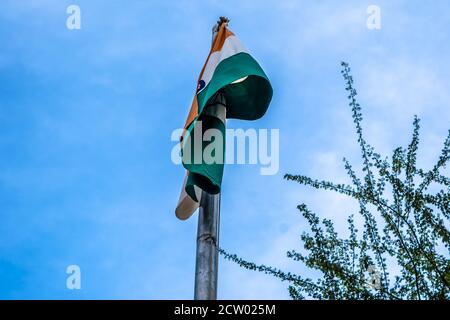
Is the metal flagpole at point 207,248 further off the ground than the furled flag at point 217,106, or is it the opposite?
the furled flag at point 217,106

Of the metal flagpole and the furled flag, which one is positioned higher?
the furled flag

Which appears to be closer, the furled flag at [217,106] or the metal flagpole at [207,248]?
the metal flagpole at [207,248]

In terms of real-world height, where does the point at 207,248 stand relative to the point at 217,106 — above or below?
below

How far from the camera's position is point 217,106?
5984 mm

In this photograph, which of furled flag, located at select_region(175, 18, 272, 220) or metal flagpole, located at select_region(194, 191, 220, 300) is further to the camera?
furled flag, located at select_region(175, 18, 272, 220)

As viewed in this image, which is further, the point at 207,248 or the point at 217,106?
the point at 217,106

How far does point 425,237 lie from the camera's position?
22.4 ft

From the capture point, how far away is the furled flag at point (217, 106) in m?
5.52

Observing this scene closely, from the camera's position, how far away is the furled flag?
5520 mm
